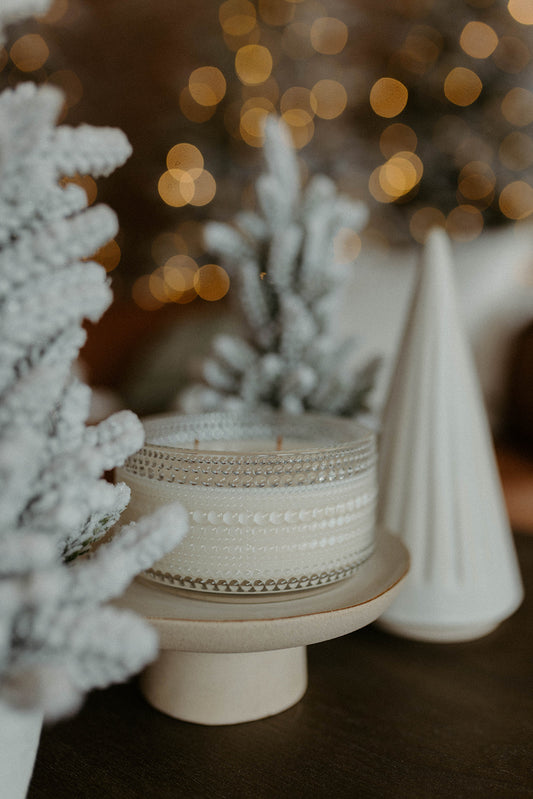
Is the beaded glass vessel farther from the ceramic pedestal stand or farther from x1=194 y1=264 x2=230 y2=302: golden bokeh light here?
x1=194 y1=264 x2=230 y2=302: golden bokeh light

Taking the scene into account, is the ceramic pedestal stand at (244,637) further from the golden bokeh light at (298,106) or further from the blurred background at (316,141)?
the golden bokeh light at (298,106)

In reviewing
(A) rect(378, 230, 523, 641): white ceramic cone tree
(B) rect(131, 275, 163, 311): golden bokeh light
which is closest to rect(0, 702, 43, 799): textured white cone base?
(A) rect(378, 230, 523, 641): white ceramic cone tree

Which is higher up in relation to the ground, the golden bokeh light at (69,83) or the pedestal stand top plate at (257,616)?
the golden bokeh light at (69,83)

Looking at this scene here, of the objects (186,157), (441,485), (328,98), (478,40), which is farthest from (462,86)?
(441,485)

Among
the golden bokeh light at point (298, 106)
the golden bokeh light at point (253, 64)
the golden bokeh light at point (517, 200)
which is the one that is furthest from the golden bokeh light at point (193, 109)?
the golden bokeh light at point (517, 200)

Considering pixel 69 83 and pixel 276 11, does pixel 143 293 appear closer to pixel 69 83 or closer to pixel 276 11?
pixel 69 83

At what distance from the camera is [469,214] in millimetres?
1022

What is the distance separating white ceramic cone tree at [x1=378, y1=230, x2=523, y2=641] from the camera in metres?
0.38

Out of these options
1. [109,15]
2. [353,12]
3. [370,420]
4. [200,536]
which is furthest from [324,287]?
[109,15]

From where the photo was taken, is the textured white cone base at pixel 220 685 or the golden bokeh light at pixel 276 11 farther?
the golden bokeh light at pixel 276 11

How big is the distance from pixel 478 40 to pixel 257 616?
108 centimetres

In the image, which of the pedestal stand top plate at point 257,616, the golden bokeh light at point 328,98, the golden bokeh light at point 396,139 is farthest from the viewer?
the golden bokeh light at point 328,98

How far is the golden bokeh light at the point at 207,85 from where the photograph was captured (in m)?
1.45

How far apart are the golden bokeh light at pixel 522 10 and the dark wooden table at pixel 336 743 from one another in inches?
40.5
